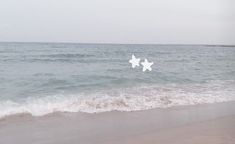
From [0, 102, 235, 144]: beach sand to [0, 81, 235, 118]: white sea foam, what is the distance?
1.36 ft

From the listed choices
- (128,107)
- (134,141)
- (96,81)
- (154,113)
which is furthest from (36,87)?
(134,141)

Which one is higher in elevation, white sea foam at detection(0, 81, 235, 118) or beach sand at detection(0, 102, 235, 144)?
white sea foam at detection(0, 81, 235, 118)

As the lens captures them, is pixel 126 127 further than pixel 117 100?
No

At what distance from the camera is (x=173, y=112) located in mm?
6379

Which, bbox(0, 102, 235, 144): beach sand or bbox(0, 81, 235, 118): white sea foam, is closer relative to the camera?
bbox(0, 102, 235, 144): beach sand

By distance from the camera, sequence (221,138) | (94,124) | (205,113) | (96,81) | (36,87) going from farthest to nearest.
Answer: (96,81), (36,87), (205,113), (94,124), (221,138)

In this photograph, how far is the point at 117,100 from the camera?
7.32 meters

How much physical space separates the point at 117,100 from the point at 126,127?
2.25 metres

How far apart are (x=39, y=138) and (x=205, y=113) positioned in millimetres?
3029

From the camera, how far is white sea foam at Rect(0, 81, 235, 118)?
6562 mm

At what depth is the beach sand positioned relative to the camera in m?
4.34

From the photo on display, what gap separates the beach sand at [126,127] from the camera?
14.2 feet

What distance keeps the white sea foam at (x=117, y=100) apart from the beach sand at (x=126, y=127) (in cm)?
42

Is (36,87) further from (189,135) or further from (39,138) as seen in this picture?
(189,135)
